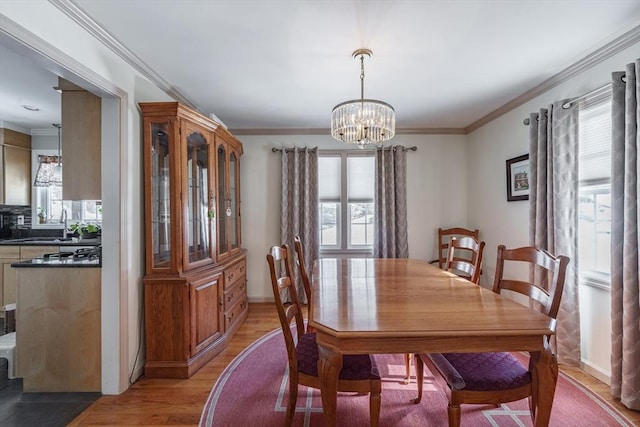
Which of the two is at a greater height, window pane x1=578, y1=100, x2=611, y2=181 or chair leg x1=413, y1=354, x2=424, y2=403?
window pane x1=578, y1=100, x2=611, y2=181

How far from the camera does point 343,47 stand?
214cm

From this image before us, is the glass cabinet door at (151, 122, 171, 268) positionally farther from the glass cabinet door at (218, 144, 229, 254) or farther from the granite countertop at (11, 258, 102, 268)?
the glass cabinet door at (218, 144, 229, 254)

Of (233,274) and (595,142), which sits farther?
(233,274)

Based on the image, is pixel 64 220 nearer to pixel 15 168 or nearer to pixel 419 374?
pixel 15 168

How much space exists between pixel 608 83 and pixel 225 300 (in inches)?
144

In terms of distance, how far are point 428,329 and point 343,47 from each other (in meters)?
1.95

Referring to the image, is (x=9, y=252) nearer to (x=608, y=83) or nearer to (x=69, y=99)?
(x=69, y=99)

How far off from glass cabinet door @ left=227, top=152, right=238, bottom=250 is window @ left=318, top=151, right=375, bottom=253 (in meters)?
1.22

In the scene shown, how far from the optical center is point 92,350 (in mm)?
2154

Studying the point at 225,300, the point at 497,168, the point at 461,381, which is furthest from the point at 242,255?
the point at 497,168

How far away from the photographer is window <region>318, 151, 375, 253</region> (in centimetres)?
425

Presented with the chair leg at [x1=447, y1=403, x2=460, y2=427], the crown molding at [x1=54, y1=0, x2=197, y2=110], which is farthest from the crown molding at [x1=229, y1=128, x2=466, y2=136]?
the chair leg at [x1=447, y1=403, x2=460, y2=427]

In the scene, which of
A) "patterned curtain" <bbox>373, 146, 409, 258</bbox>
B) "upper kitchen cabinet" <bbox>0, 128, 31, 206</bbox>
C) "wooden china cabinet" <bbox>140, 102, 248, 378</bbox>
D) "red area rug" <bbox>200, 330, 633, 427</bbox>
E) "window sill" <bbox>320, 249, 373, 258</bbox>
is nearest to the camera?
"red area rug" <bbox>200, 330, 633, 427</bbox>

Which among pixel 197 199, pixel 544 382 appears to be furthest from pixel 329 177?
pixel 544 382
